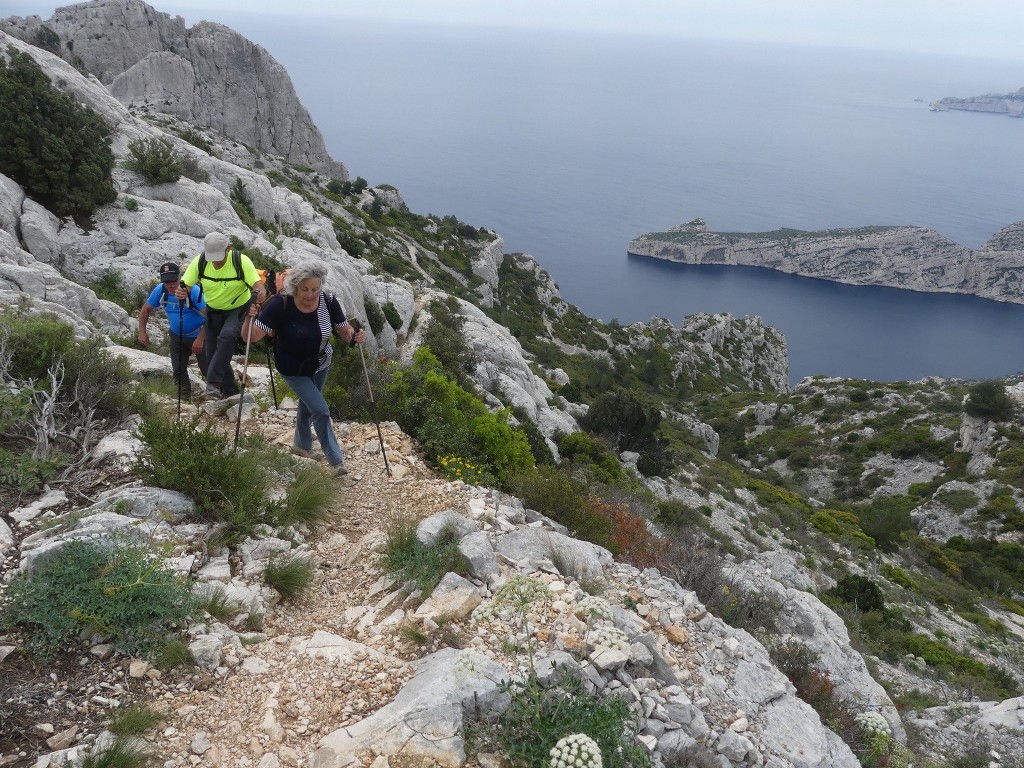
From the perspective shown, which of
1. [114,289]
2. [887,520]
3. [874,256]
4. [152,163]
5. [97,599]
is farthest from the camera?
[874,256]

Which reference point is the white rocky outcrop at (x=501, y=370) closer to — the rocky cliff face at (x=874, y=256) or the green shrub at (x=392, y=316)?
the green shrub at (x=392, y=316)

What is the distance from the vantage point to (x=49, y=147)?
39.3 feet

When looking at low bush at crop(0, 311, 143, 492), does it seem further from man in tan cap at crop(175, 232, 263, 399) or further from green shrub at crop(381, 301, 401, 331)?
green shrub at crop(381, 301, 401, 331)

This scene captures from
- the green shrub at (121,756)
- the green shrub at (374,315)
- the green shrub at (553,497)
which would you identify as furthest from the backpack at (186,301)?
the green shrub at (374,315)

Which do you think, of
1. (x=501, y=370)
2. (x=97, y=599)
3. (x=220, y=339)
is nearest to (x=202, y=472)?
(x=97, y=599)

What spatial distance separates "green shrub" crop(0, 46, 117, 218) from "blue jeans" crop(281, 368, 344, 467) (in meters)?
9.93

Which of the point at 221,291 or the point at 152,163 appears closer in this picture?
the point at 221,291

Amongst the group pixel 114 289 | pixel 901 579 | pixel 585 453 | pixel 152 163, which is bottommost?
pixel 901 579

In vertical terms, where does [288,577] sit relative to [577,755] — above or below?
below

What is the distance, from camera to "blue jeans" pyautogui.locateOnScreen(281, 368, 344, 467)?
6398 millimetres

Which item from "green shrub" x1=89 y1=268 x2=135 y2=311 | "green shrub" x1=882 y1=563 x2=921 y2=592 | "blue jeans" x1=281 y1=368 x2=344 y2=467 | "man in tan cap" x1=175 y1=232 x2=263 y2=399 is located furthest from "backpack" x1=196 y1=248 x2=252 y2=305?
"green shrub" x1=882 y1=563 x2=921 y2=592

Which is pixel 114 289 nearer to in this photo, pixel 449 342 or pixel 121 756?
pixel 449 342

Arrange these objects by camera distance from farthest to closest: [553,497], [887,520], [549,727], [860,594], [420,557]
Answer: [887,520] < [860,594] < [553,497] < [420,557] < [549,727]

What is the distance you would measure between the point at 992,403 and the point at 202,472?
46583 mm
